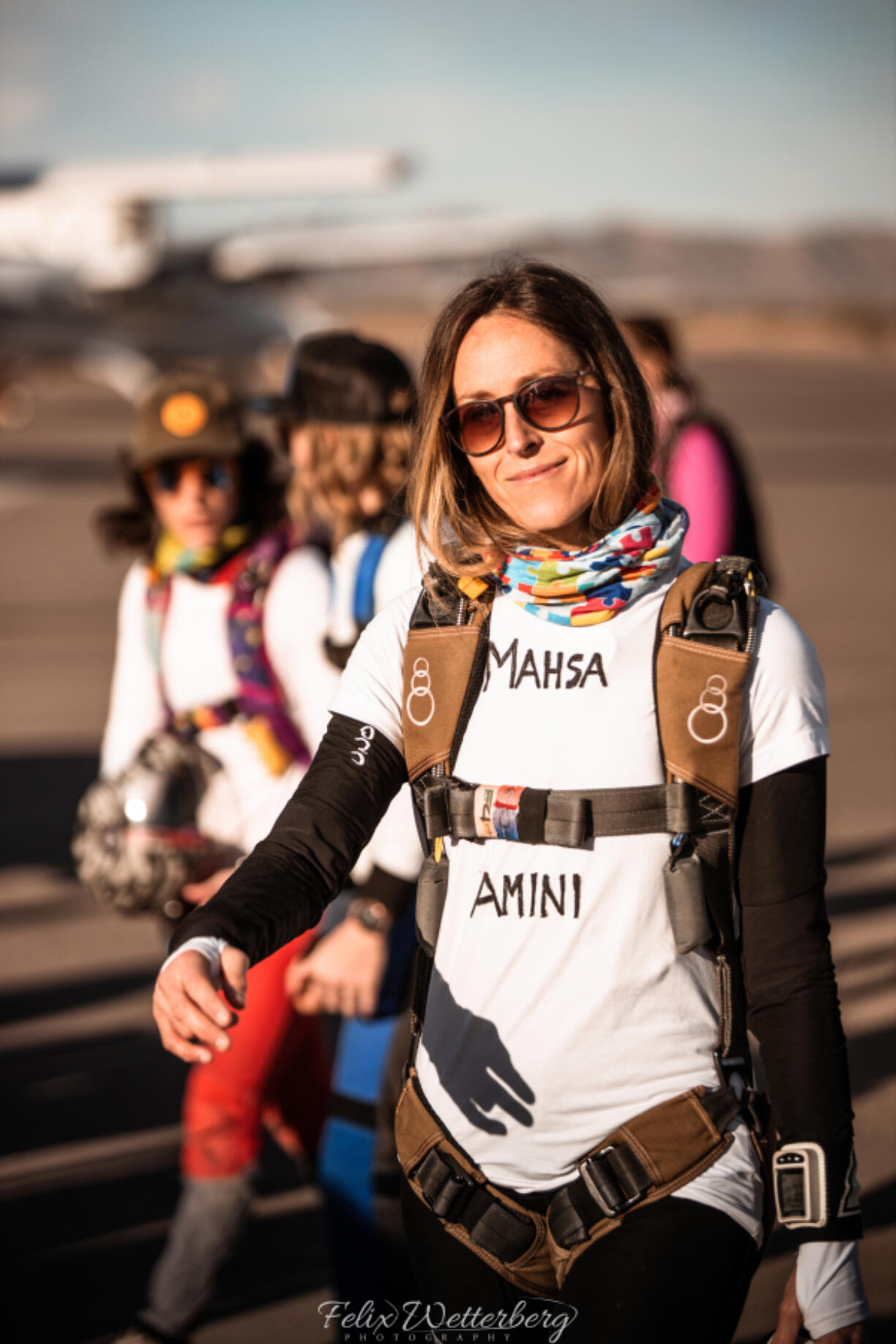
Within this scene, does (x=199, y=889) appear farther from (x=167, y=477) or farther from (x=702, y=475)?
(x=702, y=475)

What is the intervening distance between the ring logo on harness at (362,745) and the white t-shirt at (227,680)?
111 centimetres

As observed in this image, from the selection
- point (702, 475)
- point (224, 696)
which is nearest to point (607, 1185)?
point (224, 696)

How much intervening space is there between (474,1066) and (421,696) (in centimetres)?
51

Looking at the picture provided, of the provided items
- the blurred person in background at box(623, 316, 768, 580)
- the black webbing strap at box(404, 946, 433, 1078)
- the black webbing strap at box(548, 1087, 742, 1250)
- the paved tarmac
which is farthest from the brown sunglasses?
the blurred person in background at box(623, 316, 768, 580)

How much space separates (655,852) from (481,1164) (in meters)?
0.49

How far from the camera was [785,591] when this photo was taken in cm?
1292

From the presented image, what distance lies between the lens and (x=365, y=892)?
265 cm

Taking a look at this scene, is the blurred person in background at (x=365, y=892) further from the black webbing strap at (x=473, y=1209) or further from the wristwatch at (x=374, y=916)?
the black webbing strap at (x=473, y=1209)

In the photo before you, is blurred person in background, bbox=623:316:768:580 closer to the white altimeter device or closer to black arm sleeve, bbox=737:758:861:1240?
black arm sleeve, bbox=737:758:861:1240

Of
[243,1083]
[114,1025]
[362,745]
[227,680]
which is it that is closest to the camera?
[362,745]

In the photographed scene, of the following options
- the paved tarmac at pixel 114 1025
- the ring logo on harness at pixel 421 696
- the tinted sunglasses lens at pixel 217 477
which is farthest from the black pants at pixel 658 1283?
the tinted sunglasses lens at pixel 217 477

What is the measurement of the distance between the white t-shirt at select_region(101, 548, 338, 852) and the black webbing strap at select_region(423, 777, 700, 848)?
1300 millimetres

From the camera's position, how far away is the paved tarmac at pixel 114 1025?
3.26 metres

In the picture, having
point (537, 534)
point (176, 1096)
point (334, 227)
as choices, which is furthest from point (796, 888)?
point (334, 227)
